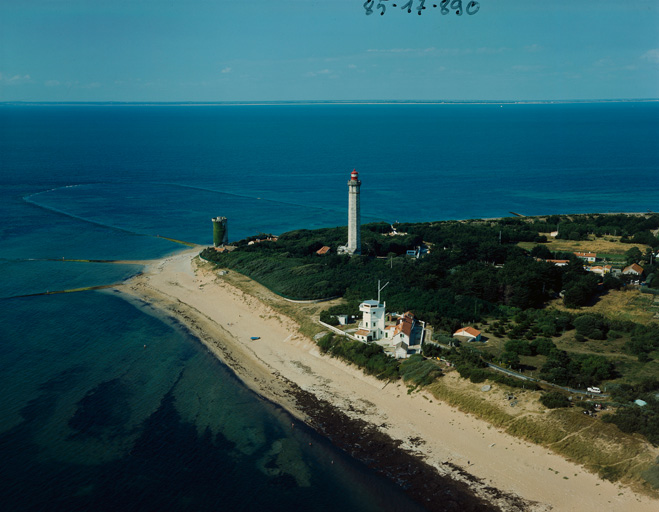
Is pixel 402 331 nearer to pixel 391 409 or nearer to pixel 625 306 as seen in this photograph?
pixel 391 409

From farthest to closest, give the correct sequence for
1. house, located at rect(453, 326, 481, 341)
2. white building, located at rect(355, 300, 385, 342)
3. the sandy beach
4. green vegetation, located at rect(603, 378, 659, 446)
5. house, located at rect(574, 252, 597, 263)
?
house, located at rect(574, 252, 597, 263)
white building, located at rect(355, 300, 385, 342)
house, located at rect(453, 326, 481, 341)
green vegetation, located at rect(603, 378, 659, 446)
the sandy beach

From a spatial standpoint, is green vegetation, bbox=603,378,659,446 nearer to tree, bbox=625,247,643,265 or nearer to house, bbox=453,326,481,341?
house, bbox=453,326,481,341

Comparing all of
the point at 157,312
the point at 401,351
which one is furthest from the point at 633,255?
the point at 157,312

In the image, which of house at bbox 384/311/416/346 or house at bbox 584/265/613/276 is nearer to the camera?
house at bbox 384/311/416/346

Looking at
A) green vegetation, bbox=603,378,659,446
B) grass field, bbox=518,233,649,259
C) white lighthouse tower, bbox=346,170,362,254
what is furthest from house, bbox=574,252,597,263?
green vegetation, bbox=603,378,659,446

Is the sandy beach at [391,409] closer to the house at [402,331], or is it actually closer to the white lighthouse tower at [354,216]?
the house at [402,331]
